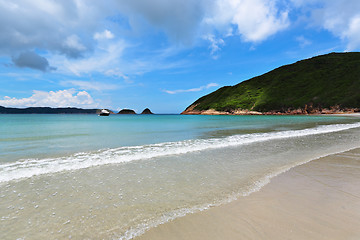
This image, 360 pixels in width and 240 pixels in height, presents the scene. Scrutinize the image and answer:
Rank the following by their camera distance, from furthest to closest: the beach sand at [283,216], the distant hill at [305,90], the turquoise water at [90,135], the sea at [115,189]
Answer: the distant hill at [305,90]
the turquoise water at [90,135]
the sea at [115,189]
the beach sand at [283,216]

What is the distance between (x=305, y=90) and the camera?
5285 inches

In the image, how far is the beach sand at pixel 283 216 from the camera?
10.3 feet

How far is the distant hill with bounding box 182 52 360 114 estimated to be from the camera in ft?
348

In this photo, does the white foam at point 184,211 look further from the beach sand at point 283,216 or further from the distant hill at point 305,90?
the distant hill at point 305,90

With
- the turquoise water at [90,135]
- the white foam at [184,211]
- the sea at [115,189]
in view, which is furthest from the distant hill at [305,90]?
the white foam at [184,211]

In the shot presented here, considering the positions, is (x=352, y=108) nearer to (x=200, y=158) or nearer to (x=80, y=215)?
(x=200, y=158)

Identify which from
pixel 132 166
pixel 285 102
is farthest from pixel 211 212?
pixel 285 102

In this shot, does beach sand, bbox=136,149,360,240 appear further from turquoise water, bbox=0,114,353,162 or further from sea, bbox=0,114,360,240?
turquoise water, bbox=0,114,353,162

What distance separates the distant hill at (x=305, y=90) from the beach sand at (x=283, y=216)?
409ft

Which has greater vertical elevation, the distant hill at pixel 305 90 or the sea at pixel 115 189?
the distant hill at pixel 305 90

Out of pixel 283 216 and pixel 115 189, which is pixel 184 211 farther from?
pixel 115 189

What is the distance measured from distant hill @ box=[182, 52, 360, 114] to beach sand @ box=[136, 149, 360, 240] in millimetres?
124733

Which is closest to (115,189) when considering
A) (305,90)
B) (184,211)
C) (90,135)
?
(184,211)

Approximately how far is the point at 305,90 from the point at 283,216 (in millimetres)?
164686
